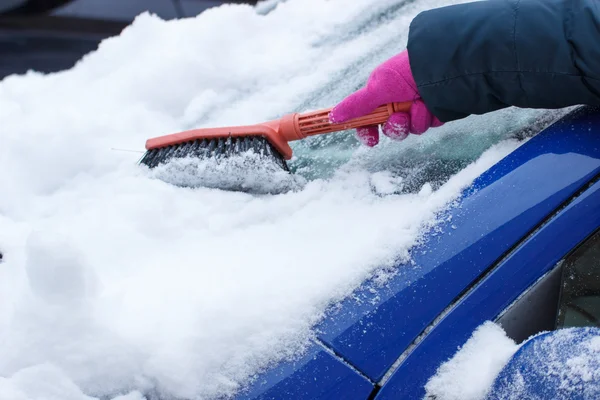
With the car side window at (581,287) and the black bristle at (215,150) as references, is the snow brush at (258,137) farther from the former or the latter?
the car side window at (581,287)

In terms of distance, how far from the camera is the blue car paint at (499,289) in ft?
3.68

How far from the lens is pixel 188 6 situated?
290cm

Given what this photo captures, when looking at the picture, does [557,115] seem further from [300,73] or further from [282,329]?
[300,73]

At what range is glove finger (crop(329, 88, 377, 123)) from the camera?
1.48m

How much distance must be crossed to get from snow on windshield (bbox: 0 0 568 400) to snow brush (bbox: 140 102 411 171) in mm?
62

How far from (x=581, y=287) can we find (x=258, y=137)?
2.99 ft

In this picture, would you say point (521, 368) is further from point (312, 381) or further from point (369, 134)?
point (369, 134)

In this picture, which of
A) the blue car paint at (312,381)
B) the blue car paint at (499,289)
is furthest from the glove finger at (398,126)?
the blue car paint at (312,381)

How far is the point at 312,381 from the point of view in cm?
110

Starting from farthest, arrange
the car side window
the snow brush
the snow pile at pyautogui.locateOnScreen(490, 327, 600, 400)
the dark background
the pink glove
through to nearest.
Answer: the dark background, the snow brush, the pink glove, the car side window, the snow pile at pyautogui.locateOnScreen(490, 327, 600, 400)

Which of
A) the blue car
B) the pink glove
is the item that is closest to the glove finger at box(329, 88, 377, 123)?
the pink glove

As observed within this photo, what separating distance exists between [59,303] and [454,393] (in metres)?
0.78

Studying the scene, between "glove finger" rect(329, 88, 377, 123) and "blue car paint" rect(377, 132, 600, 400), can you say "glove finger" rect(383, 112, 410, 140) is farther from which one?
"blue car paint" rect(377, 132, 600, 400)

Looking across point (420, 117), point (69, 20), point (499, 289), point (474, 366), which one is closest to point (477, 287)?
point (499, 289)
